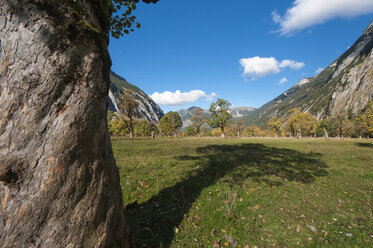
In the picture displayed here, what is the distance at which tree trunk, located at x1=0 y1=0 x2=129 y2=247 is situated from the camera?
2.17 metres

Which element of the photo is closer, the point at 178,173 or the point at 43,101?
the point at 43,101

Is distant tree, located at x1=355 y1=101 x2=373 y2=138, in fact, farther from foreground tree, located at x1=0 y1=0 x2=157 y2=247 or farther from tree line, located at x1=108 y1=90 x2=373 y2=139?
foreground tree, located at x1=0 y1=0 x2=157 y2=247

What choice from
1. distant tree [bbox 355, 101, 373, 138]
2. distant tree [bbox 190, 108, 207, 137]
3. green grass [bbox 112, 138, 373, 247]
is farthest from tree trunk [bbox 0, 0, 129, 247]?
distant tree [bbox 190, 108, 207, 137]

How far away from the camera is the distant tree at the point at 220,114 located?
192 feet

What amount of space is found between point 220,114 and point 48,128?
59.7m

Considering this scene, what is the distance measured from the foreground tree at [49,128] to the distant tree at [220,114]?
57235 millimetres

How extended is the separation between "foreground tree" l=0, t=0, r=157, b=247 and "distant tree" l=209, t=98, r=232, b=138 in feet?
188

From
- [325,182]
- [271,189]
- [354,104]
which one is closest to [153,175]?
[271,189]

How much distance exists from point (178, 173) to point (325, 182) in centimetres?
892

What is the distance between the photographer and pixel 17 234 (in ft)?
6.91

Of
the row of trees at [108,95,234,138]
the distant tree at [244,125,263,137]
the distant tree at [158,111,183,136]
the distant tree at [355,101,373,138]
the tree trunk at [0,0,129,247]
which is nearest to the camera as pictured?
the tree trunk at [0,0,129,247]

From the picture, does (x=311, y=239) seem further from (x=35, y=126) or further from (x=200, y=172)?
(x=35, y=126)

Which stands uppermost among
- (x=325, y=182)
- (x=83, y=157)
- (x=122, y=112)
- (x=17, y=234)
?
(x=122, y=112)

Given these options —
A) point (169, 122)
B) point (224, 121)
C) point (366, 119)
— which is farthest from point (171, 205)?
point (169, 122)
